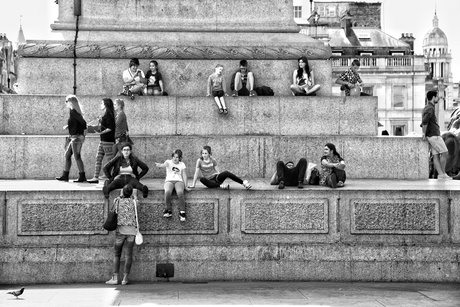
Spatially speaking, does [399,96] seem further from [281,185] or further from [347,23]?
[281,185]

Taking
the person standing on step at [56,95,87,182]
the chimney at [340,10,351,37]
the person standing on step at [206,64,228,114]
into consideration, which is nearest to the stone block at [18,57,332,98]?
the person standing on step at [206,64,228,114]

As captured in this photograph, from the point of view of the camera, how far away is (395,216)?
15938 millimetres

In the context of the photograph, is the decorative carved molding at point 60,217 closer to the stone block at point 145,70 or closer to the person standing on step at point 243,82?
the stone block at point 145,70

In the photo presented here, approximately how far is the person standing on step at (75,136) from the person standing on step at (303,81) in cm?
452

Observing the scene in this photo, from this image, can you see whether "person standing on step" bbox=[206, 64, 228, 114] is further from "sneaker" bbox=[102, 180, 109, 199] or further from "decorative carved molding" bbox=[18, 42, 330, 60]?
"sneaker" bbox=[102, 180, 109, 199]

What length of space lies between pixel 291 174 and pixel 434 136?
3.80 m

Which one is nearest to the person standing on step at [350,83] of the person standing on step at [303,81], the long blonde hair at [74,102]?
the person standing on step at [303,81]

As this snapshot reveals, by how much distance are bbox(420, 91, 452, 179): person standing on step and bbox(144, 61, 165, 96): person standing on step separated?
517 cm

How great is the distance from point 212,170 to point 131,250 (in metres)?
2.08

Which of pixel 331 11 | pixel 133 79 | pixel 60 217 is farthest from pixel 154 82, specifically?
pixel 331 11

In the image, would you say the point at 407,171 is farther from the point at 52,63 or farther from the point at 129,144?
the point at 52,63

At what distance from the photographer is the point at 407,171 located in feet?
60.0

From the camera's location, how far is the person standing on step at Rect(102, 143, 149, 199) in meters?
15.3

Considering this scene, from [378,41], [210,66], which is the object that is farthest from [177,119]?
[378,41]
